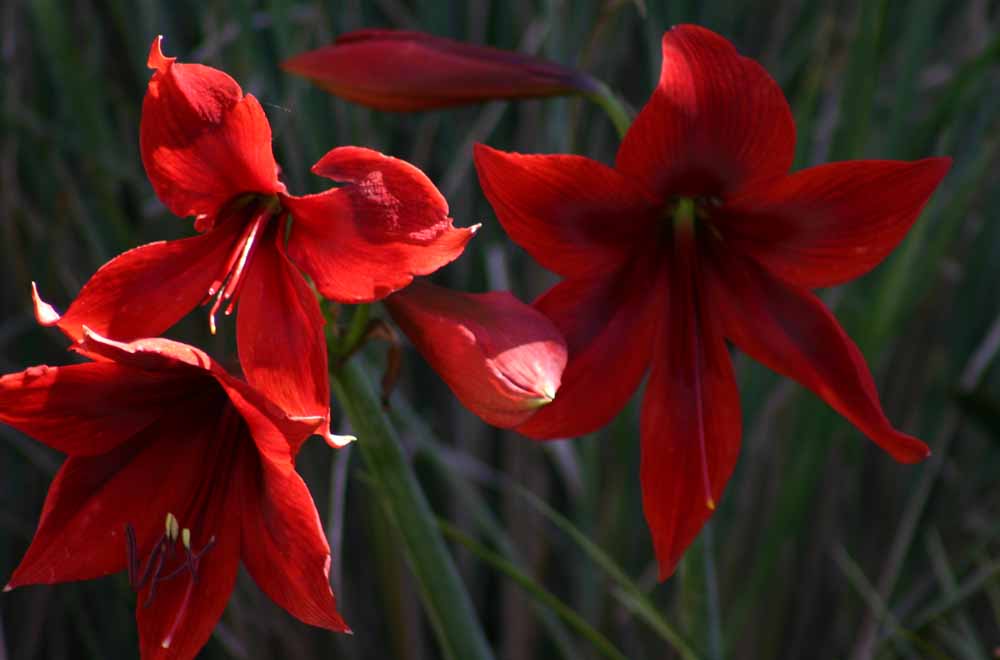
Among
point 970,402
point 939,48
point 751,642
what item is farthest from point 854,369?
point 939,48

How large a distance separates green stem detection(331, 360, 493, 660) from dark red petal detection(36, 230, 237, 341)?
5.4 inches

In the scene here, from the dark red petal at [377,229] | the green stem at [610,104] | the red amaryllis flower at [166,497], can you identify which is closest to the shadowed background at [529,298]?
the green stem at [610,104]

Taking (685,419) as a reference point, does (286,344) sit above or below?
above

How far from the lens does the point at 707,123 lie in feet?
3.02

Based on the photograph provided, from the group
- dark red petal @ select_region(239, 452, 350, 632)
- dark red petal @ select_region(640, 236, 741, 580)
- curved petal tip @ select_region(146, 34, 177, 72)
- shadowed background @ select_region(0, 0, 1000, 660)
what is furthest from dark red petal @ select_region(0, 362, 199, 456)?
shadowed background @ select_region(0, 0, 1000, 660)

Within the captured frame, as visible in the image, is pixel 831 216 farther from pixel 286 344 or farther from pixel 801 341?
pixel 286 344

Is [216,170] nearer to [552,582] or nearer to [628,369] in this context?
Answer: [628,369]

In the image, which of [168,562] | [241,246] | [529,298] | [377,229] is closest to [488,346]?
[377,229]

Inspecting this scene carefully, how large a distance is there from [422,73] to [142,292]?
0.99 ft

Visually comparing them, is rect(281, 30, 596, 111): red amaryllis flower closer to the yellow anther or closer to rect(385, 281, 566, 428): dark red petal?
rect(385, 281, 566, 428): dark red petal

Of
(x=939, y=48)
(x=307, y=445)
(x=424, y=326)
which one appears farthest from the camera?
(x=939, y=48)

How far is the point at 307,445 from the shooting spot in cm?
175

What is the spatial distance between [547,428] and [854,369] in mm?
262

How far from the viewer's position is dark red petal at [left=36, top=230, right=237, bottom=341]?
2.81ft
